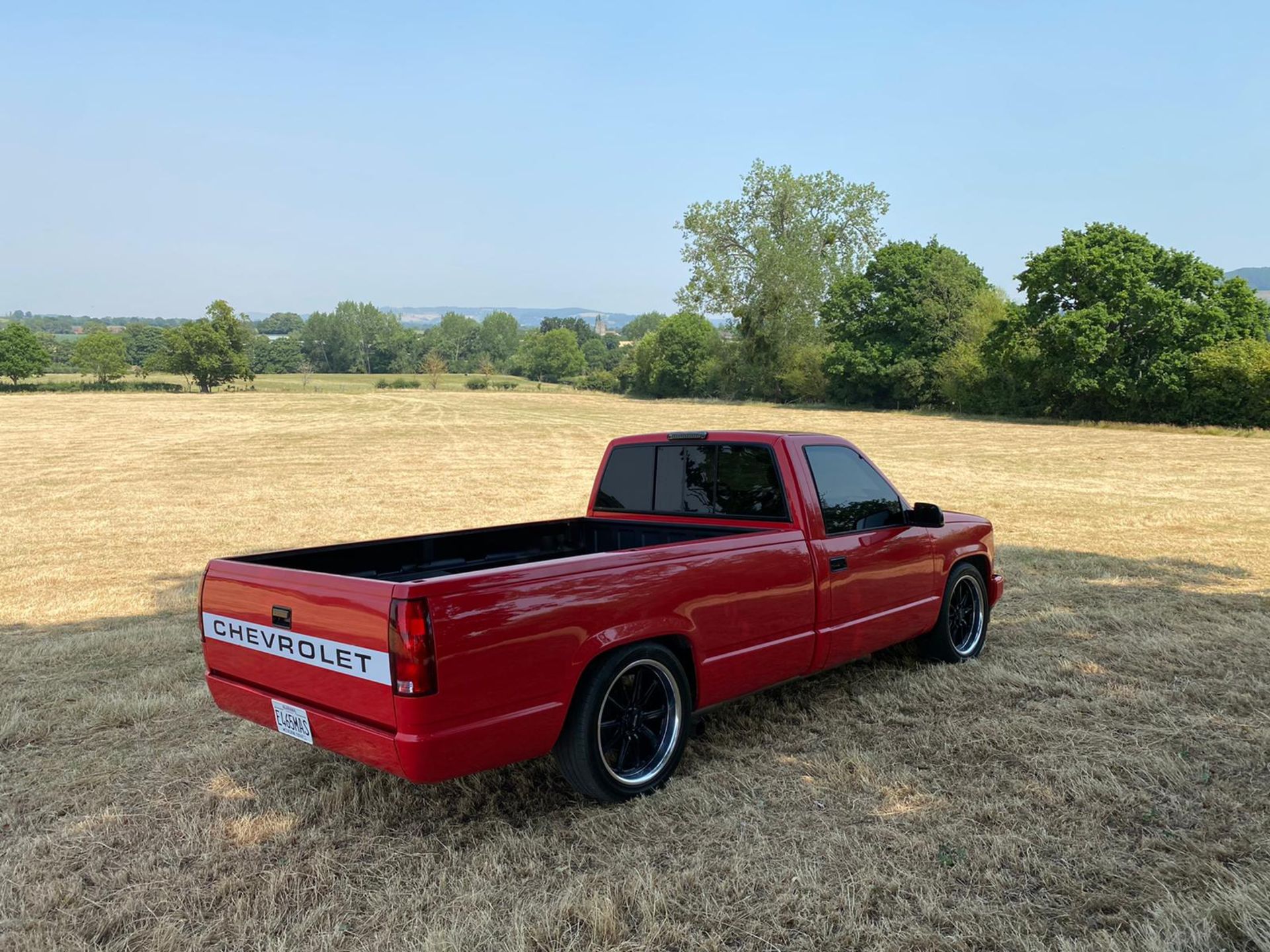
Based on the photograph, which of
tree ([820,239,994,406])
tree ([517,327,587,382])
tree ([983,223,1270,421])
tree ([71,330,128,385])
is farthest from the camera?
tree ([517,327,587,382])

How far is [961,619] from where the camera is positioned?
251 inches

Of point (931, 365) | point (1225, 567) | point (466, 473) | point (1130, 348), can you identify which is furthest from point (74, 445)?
point (931, 365)

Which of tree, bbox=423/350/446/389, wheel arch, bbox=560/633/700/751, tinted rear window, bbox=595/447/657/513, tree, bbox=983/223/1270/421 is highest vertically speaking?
tree, bbox=983/223/1270/421

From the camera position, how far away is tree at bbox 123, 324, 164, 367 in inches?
4510

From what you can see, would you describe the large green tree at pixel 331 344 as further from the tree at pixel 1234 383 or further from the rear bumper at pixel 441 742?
the rear bumper at pixel 441 742

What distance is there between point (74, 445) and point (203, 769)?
3094 centimetres

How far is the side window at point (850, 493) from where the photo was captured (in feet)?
16.9

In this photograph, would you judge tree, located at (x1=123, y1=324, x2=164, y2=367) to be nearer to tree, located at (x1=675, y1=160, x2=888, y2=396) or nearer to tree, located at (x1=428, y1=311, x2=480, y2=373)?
tree, located at (x1=428, y1=311, x2=480, y2=373)

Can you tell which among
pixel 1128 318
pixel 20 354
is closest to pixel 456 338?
pixel 20 354

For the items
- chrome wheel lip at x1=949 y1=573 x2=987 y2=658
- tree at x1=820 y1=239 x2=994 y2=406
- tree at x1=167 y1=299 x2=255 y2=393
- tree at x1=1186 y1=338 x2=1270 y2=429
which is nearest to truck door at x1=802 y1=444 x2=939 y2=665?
chrome wheel lip at x1=949 y1=573 x2=987 y2=658

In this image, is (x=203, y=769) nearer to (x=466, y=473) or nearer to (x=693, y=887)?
(x=693, y=887)

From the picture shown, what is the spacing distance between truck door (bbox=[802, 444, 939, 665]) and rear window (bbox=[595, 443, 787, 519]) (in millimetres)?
292

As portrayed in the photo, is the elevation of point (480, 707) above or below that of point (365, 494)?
above

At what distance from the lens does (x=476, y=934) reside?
9.88 feet
